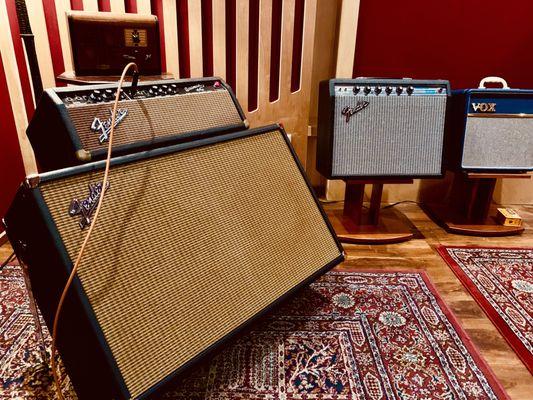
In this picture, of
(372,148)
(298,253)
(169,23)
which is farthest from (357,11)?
(298,253)

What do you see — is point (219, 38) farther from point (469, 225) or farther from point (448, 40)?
point (469, 225)

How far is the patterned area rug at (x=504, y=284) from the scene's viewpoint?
4.34 ft

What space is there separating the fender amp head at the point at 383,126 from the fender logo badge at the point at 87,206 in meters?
1.14

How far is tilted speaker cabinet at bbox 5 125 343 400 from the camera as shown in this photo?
2.57 ft

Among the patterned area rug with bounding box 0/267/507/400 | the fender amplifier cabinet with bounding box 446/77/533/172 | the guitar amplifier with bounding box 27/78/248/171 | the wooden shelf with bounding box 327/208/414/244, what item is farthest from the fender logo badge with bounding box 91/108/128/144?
the fender amplifier cabinet with bounding box 446/77/533/172

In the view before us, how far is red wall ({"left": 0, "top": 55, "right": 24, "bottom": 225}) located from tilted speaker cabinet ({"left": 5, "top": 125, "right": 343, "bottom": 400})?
116cm

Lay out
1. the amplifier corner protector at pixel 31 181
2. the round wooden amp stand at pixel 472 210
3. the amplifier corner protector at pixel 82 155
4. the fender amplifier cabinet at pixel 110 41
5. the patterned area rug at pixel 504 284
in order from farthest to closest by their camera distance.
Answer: the round wooden amp stand at pixel 472 210 → the fender amplifier cabinet at pixel 110 41 → the patterned area rug at pixel 504 284 → the amplifier corner protector at pixel 82 155 → the amplifier corner protector at pixel 31 181

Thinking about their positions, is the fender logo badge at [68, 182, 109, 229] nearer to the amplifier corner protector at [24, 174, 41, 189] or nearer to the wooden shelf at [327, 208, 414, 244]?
→ the amplifier corner protector at [24, 174, 41, 189]

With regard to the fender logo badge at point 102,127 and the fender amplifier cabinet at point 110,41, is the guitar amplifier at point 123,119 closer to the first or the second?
the fender logo badge at point 102,127

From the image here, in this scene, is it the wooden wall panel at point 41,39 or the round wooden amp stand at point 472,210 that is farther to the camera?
the round wooden amp stand at point 472,210

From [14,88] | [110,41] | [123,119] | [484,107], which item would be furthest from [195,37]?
[484,107]

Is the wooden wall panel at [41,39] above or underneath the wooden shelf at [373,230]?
above

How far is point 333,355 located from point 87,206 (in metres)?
0.80

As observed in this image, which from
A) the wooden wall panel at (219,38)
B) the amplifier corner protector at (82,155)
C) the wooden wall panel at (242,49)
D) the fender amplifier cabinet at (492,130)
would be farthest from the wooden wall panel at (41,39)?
the fender amplifier cabinet at (492,130)
